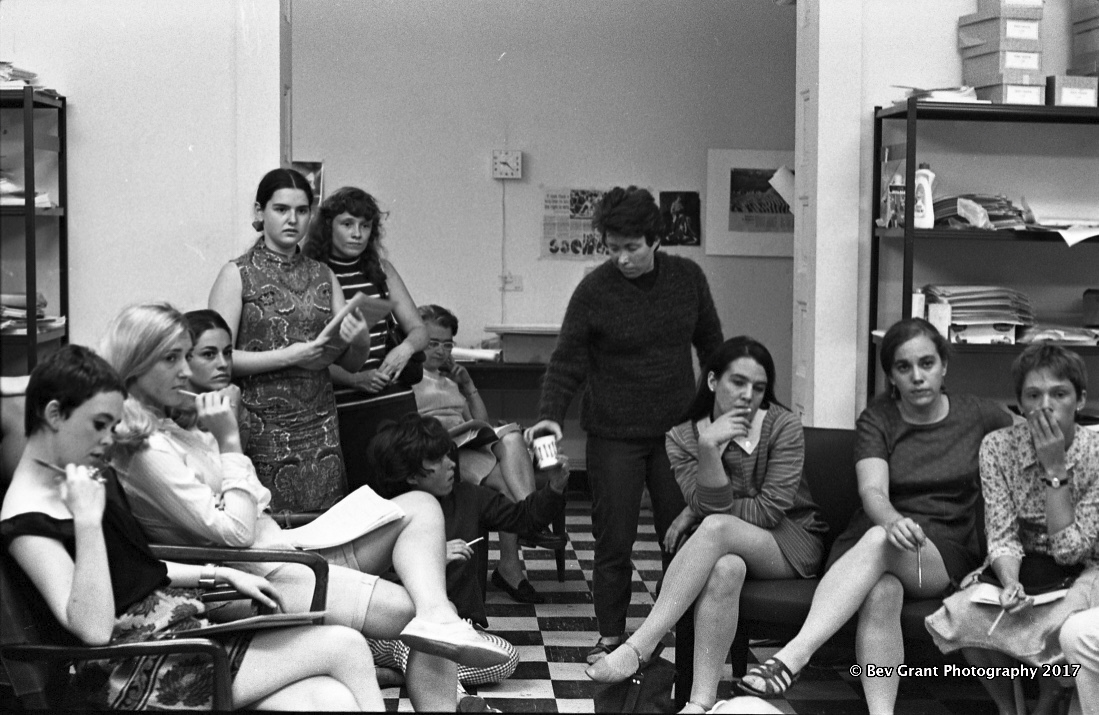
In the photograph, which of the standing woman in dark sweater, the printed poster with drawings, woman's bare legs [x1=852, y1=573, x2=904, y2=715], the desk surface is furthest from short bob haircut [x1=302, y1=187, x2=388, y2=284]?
the printed poster with drawings

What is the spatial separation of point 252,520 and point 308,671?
0.48m

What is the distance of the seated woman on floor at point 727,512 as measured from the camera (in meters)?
3.30

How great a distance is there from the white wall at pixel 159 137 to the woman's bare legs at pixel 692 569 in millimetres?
1796

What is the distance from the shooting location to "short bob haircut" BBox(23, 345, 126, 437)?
2.34 m

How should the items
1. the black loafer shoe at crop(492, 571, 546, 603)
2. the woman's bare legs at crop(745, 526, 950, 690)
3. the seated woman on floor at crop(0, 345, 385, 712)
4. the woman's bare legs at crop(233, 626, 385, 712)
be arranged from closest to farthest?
1. the seated woman on floor at crop(0, 345, 385, 712)
2. the woman's bare legs at crop(233, 626, 385, 712)
3. the woman's bare legs at crop(745, 526, 950, 690)
4. the black loafer shoe at crop(492, 571, 546, 603)

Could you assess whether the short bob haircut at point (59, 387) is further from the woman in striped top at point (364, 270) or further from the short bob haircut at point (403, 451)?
the woman in striped top at point (364, 270)

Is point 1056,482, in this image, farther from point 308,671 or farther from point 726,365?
point 308,671

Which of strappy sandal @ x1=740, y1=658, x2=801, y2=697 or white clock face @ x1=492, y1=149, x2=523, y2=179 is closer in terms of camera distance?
strappy sandal @ x1=740, y1=658, x2=801, y2=697

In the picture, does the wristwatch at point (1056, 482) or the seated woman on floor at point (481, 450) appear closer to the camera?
the wristwatch at point (1056, 482)

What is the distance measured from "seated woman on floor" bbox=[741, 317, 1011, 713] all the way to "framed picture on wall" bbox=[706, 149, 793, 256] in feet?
11.0

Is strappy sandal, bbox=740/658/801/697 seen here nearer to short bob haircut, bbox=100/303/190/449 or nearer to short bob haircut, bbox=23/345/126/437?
short bob haircut, bbox=100/303/190/449

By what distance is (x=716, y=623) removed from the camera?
329 centimetres

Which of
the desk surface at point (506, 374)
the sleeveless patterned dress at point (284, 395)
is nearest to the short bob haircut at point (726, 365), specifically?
the sleeveless patterned dress at point (284, 395)

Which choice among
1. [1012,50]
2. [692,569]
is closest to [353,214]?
[692,569]
